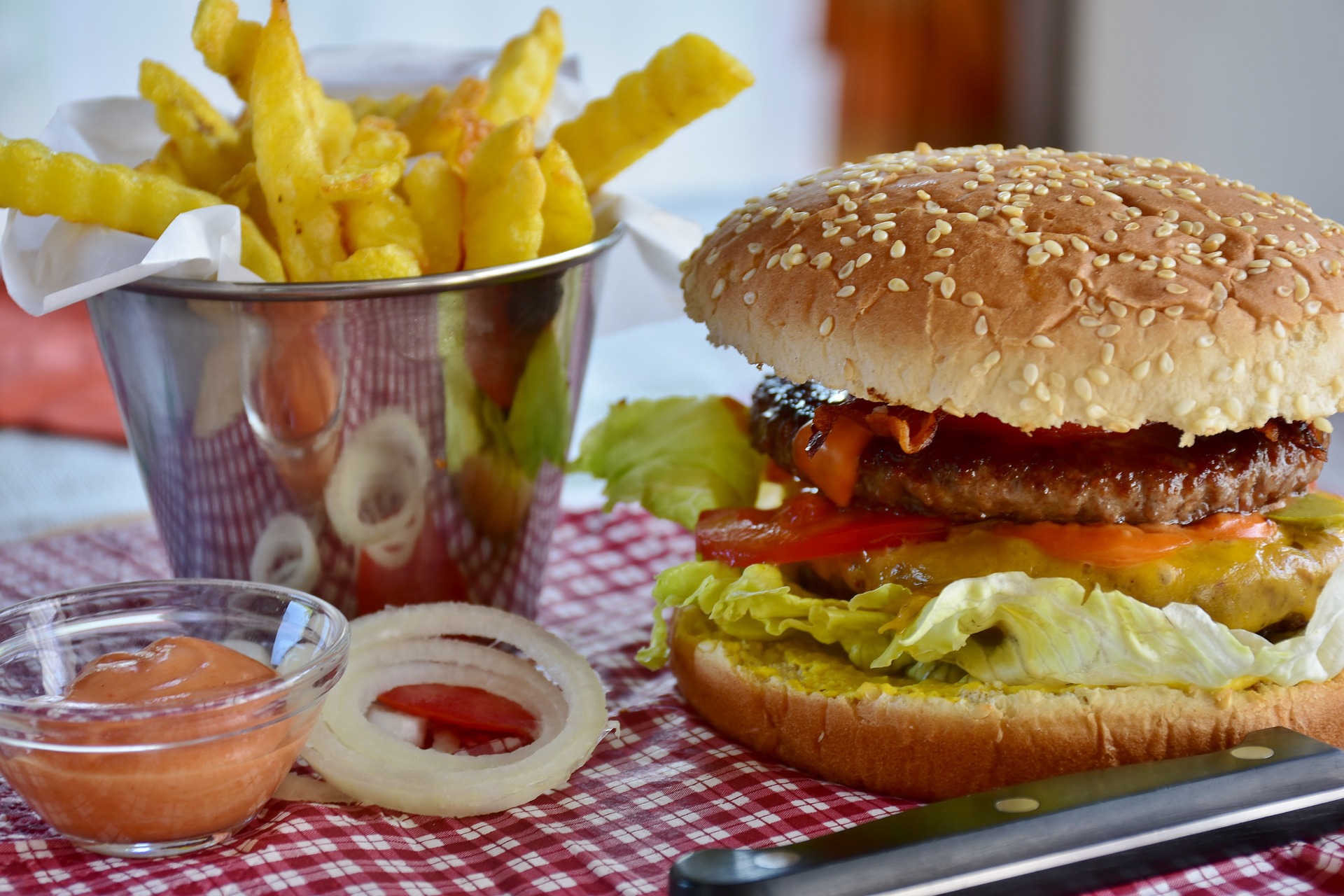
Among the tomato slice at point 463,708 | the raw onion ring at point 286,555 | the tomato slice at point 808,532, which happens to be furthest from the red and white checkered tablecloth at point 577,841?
the raw onion ring at point 286,555

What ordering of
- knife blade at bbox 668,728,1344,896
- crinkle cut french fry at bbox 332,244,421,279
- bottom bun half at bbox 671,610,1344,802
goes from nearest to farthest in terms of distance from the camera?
knife blade at bbox 668,728,1344,896
bottom bun half at bbox 671,610,1344,802
crinkle cut french fry at bbox 332,244,421,279

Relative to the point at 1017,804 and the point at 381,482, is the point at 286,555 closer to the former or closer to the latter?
the point at 381,482

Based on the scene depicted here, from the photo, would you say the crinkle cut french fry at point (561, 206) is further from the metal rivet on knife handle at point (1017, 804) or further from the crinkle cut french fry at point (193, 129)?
the metal rivet on knife handle at point (1017, 804)

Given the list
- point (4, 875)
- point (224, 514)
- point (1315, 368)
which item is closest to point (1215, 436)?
point (1315, 368)

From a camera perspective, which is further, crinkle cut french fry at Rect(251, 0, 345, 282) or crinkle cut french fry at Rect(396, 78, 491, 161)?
crinkle cut french fry at Rect(396, 78, 491, 161)

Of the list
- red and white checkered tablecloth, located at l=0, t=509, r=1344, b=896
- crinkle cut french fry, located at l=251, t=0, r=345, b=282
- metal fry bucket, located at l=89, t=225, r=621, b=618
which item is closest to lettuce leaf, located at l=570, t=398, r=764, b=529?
metal fry bucket, located at l=89, t=225, r=621, b=618

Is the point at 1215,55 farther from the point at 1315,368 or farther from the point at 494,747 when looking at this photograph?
the point at 494,747

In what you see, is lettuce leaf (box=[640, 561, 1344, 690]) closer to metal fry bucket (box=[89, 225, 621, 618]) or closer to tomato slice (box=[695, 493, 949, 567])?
tomato slice (box=[695, 493, 949, 567])

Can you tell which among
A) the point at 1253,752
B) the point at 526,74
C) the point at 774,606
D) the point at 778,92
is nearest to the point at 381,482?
the point at 774,606
